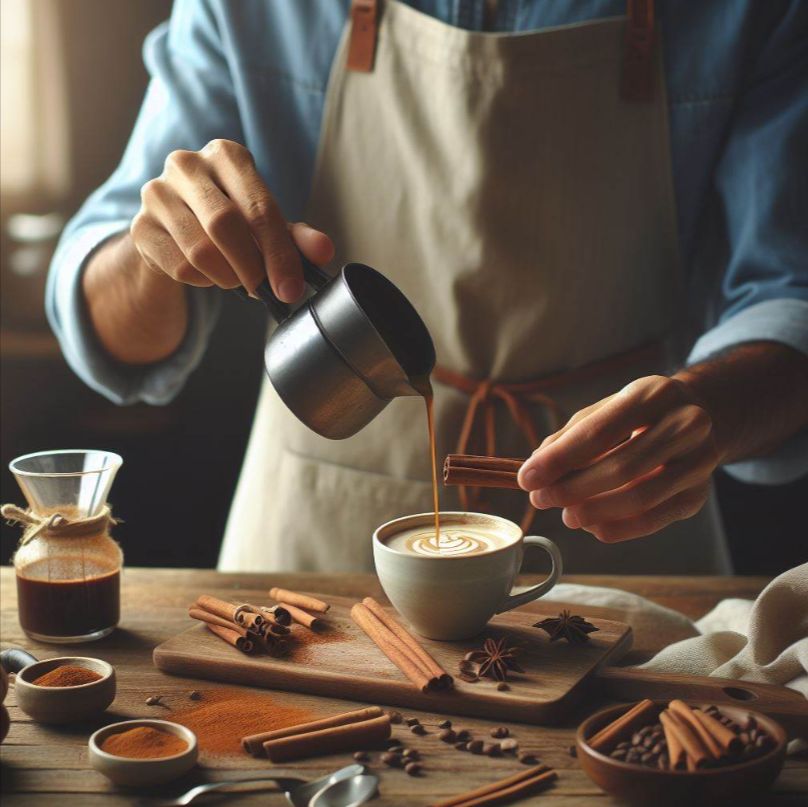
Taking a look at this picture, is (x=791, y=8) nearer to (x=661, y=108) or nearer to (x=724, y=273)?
(x=661, y=108)

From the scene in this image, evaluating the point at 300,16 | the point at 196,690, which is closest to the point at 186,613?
the point at 196,690

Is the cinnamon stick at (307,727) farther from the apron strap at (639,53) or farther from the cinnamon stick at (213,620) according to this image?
the apron strap at (639,53)

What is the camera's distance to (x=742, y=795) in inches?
38.0

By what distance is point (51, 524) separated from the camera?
140 cm

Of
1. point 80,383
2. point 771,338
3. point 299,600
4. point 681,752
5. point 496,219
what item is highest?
point 496,219

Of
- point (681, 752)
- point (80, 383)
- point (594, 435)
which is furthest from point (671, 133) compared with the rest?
point (80, 383)

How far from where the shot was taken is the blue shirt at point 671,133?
6.05ft

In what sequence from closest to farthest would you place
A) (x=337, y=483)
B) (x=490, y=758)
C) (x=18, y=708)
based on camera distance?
(x=490, y=758) < (x=18, y=708) < (x=337, y=483)

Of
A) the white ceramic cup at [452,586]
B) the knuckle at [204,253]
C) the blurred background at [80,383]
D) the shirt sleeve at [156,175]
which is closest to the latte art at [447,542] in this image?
the white ceramic cup at [452,586]

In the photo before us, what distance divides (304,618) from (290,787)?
426mm

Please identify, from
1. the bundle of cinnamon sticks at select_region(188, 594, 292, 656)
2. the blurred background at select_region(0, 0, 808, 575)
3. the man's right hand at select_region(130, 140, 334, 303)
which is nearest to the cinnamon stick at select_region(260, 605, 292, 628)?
the bundle of cinnamon sticks at select_region(188, 594, 292, 656)

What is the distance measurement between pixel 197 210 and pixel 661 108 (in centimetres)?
97

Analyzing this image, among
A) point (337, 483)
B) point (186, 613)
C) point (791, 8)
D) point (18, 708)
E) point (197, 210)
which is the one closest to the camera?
point (18, 708)

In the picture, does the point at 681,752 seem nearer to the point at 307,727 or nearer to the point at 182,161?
the point at 307,727
